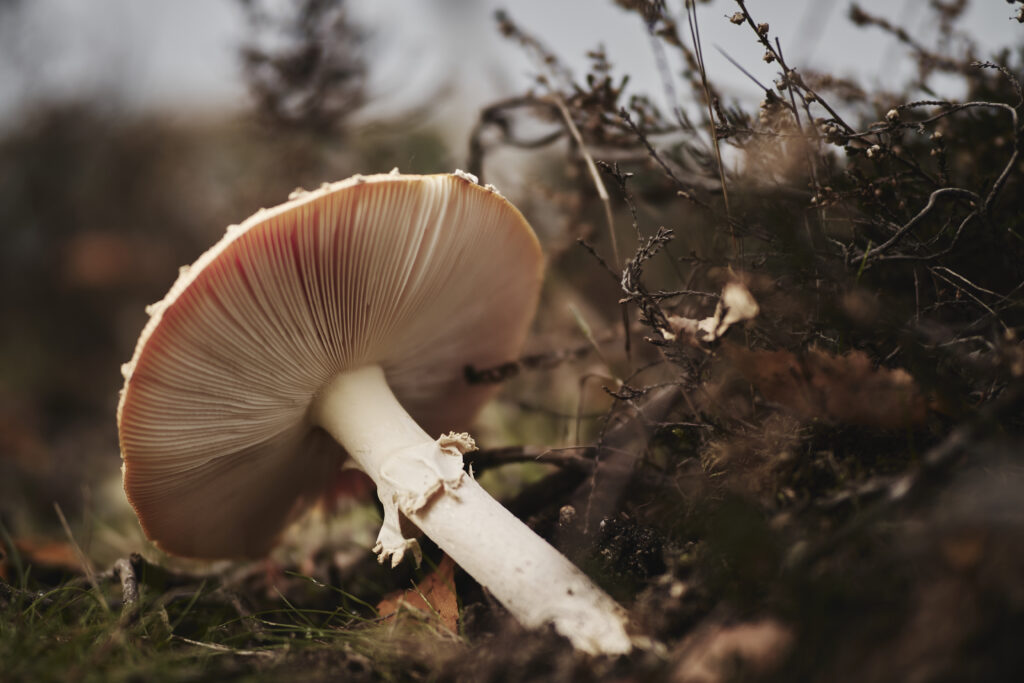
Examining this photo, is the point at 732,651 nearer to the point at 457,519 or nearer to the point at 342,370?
the point at 457,519

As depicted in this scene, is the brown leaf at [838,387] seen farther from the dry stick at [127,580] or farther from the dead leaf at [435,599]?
the dry stick at [127,580]

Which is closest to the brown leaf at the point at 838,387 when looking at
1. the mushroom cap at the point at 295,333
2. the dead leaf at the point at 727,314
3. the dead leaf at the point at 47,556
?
the dead leaf at the point at 727,314

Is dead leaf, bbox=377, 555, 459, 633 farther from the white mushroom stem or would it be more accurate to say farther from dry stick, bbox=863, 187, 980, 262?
dry stick, bbox=863, 187, 980, 262

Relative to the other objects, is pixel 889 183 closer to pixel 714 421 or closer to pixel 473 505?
pixel 714 421

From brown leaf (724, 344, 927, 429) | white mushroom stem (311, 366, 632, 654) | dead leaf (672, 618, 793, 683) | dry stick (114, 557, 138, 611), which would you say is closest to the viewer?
dead leaf (672, 618, 793, 683)

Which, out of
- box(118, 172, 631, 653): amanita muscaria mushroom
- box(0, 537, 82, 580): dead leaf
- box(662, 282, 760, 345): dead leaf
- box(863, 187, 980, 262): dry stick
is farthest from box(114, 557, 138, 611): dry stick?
box(863, 187, 980, 262): dry stick

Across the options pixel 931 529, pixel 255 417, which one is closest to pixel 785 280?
pixel 931 529
